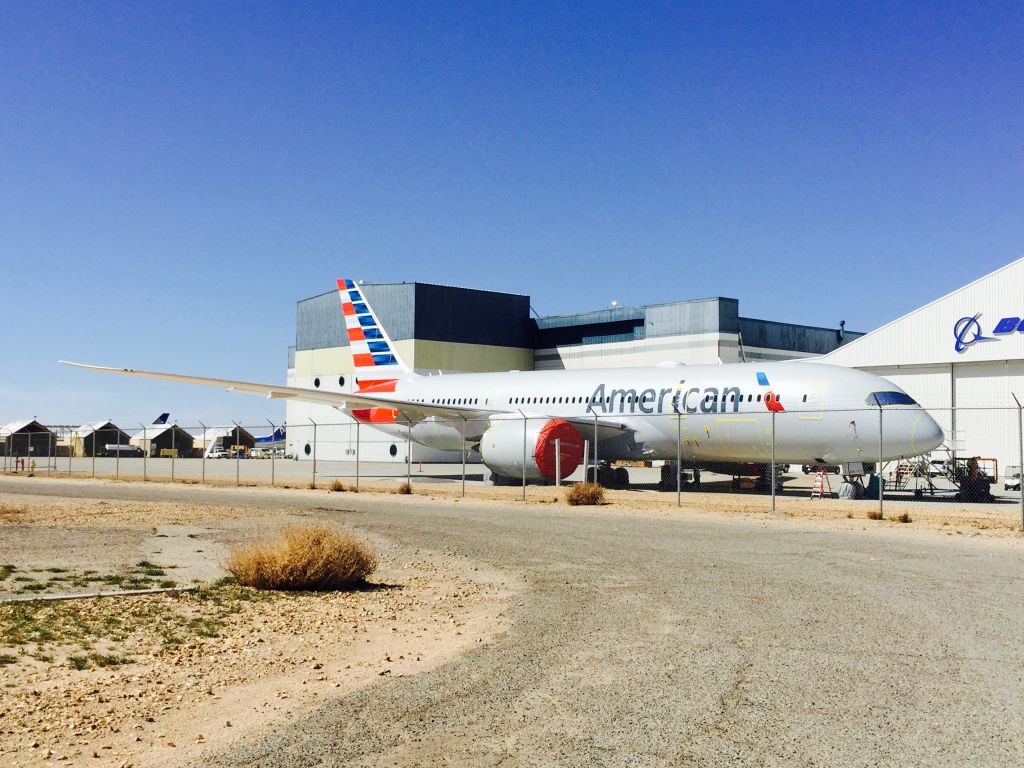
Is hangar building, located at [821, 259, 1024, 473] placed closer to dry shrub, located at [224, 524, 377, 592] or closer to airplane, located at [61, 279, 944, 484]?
airplane, located at [61, 279, 944, 484]

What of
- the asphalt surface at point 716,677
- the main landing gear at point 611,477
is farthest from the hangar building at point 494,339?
the asphalt surface at point 716,677

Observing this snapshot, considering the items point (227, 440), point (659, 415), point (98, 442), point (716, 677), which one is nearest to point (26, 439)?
point (98, 442)

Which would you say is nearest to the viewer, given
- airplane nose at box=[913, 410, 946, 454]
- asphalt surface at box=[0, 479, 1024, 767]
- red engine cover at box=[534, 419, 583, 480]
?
asphalt surface at box=[0, 479, 1024, 767]

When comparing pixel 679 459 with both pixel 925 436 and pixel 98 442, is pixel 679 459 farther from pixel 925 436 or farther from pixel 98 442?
pixel 98 442

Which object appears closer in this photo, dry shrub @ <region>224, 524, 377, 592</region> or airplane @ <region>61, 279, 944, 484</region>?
dry shrub @ <region>224, 524, 377, 592</region>

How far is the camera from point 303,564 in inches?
425

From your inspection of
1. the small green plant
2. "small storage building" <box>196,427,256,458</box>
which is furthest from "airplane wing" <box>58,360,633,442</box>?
"small storage building" <box>196,427,256,458</box>

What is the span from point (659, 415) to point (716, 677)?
68.0 feet

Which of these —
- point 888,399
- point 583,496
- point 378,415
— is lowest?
point 583,496

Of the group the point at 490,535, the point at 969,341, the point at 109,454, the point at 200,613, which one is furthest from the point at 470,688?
the point at 109,454

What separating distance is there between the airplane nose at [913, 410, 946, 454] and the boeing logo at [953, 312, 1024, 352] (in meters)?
16.6

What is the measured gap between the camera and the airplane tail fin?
40.8m

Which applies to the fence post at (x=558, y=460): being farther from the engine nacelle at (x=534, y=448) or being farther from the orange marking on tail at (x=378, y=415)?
the orange marking on tail at (x=378, y=415)

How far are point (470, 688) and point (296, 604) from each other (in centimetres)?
399
